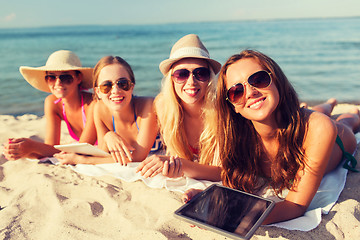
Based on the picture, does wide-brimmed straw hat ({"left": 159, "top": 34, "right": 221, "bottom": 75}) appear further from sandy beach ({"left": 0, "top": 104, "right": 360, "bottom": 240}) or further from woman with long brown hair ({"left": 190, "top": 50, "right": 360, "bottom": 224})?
sandy beach ({"left": 0, "top": 104, "right": 360, "bottom": 240})

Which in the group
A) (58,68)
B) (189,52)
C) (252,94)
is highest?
(189,52)

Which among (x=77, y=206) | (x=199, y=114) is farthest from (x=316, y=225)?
(x=77, y=206)

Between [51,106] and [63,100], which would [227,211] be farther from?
[51,106]

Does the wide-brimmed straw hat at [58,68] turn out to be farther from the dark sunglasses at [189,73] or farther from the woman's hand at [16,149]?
the dark sunglasses at [189,73]

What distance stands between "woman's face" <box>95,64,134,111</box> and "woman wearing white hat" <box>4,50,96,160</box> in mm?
681

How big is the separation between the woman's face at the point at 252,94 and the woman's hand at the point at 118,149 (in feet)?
5.29

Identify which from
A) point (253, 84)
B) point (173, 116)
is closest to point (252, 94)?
point (253, 84)

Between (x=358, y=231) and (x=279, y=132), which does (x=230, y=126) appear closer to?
(x=279, y=132)

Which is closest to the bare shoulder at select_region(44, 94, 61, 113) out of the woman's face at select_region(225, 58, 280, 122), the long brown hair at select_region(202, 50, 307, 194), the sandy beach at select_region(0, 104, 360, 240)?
the sandy beach at select_region(0, 104, 360, 240)

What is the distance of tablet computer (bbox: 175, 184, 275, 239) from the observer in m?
1.82

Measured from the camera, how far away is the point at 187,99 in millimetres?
3281

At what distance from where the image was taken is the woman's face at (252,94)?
2410mm

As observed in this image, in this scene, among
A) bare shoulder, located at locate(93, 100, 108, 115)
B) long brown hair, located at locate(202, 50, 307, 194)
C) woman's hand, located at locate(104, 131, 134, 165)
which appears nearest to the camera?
long brown hair, located at locate(202, 50, 307, 194)

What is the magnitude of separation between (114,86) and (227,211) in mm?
2149
